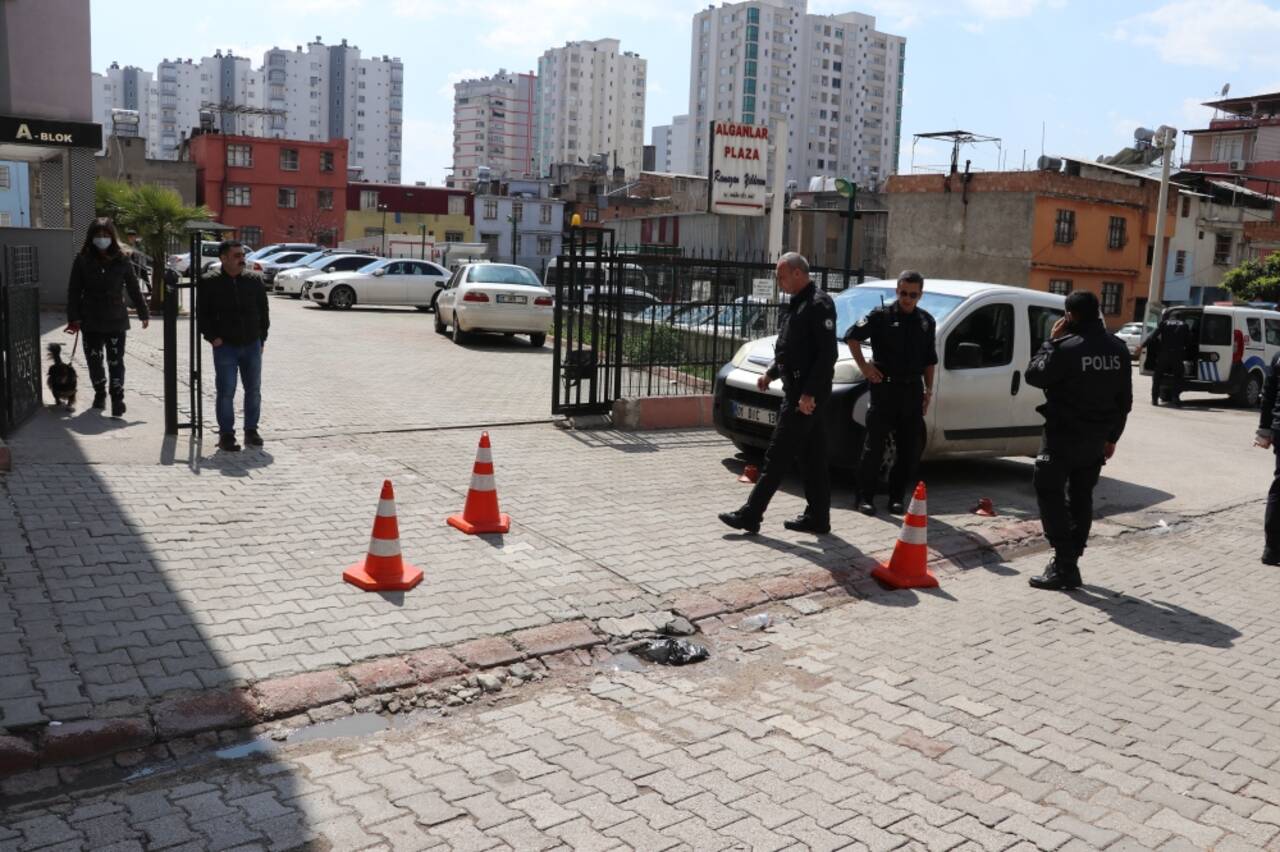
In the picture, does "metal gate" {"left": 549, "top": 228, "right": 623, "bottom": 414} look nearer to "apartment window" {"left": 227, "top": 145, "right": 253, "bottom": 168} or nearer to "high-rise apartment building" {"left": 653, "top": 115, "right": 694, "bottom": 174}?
"apartment window" {"left": 227, "top": 145, "right": 253, "bottom": 168}

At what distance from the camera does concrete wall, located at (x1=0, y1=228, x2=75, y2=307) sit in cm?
2105

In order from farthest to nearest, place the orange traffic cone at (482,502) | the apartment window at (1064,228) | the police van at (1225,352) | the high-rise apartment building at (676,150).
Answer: the high-rise apartment building at (676,150), the apartment window at (1064,228), the police van at (1225,352), the orange traffic cone at (482,502)

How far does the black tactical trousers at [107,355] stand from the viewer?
10.4 metres

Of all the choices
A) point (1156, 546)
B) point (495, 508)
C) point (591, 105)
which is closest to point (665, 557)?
point (495, 508)

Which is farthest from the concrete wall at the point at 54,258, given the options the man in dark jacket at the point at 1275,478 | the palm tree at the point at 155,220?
the man in dark jacket at the point at 1275,478

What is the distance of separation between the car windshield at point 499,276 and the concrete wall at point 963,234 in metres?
31.2

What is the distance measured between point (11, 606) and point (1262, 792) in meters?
5.58

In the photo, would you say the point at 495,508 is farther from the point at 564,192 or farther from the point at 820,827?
the point at 564,192

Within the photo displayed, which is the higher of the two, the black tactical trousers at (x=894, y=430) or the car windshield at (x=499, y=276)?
the car windshield at (x=499, y=276)

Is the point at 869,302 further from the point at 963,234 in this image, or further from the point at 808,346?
the point at 963,234

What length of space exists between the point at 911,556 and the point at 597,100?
6809 inches

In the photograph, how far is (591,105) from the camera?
17262 cm

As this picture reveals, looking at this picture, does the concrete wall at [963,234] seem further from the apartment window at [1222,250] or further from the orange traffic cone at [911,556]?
the orange traffic cone at [911,556]

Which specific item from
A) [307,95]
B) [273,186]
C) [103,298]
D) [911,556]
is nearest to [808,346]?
[911,556]
